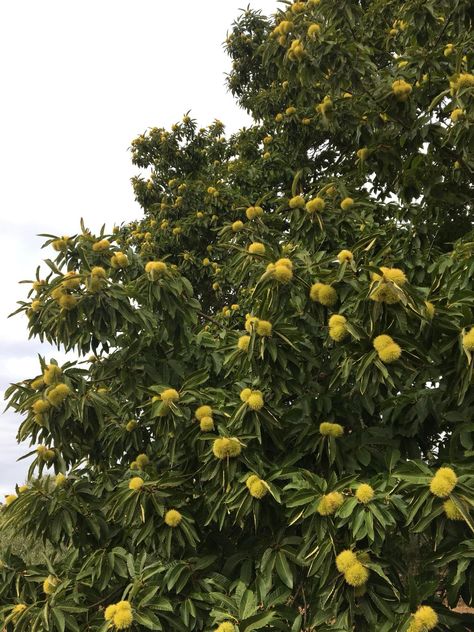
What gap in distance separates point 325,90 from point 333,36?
0.88m

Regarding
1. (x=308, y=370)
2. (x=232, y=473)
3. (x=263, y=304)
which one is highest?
(x=263, y=304)

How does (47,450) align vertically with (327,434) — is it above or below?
above

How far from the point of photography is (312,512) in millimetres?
1961

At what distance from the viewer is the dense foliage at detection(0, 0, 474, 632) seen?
77.0 inches

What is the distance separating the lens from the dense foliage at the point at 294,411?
1.96 metres

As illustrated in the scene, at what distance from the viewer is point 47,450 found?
2.71 metres

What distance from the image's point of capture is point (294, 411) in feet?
7.85

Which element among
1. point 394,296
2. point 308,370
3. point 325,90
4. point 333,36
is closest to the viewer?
point 394,296

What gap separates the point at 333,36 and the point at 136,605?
3097mm

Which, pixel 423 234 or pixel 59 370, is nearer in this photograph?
pixel 59 370

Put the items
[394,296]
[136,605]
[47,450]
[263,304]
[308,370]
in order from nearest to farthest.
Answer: [394,296], [136,605], [263,304], [308,370], [47,450]

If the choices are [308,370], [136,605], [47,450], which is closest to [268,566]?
[136,605]

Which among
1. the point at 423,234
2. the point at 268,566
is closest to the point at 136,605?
the point at 268,566

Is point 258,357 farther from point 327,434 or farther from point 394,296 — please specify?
point 394,296
